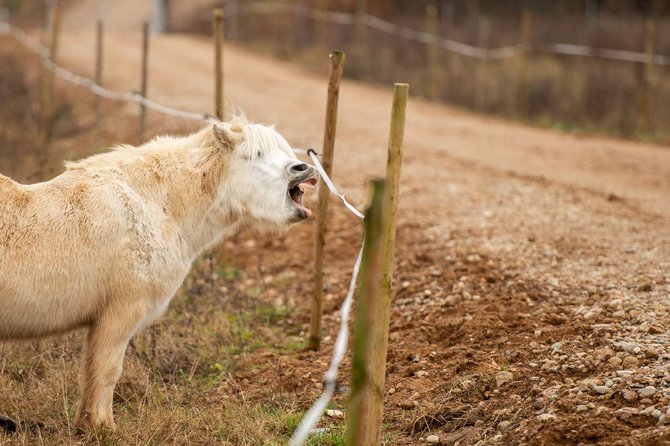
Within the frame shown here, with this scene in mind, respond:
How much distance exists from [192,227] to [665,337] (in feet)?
10.1

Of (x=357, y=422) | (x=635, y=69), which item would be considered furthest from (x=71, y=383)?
(x=635, y=69)

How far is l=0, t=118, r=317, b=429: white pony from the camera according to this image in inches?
188

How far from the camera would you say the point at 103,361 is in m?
4.93

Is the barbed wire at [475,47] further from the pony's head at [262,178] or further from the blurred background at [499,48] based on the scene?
the pony's head at [262,178]

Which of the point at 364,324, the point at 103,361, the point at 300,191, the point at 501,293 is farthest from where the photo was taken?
the point at 501,293

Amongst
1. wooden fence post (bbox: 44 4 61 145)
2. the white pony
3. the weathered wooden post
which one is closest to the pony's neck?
the white pony

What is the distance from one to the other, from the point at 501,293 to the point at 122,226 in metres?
3.21

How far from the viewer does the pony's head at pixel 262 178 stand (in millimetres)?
5344

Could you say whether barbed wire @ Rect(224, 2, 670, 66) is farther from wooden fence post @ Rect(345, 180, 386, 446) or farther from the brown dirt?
wooden fence post @ Rect(345, 180, 386, 446)

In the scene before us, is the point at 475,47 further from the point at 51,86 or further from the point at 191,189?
the point at 191,189

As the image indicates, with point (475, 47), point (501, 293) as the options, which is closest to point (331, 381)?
point (501, 293)

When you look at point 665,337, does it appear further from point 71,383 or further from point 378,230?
point 71,383

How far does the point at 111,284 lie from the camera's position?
4914mm

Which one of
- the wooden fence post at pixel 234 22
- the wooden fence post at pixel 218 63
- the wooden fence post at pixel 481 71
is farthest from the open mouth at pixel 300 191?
the wooden fence post at pixel 234 22
